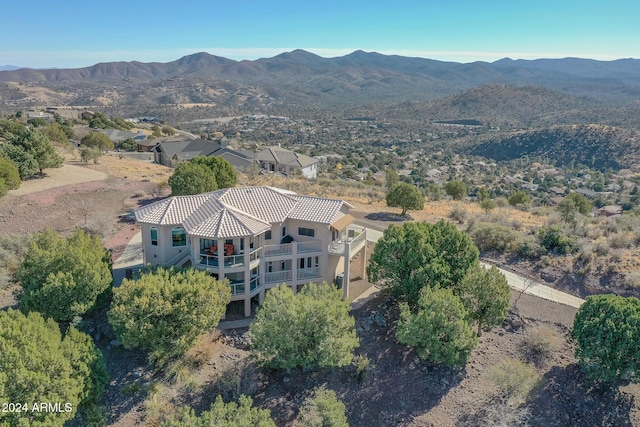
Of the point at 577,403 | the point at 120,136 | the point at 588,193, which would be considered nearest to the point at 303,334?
the point at 577,403

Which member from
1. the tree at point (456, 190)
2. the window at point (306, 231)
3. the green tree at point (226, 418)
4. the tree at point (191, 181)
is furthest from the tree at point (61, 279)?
the tree at point (456, 190)

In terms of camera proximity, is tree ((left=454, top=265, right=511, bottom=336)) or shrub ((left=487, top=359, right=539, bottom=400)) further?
tree ((left=454, top=265, right=511, bottom=336))

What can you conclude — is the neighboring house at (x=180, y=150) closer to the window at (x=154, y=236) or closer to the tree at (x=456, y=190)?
the tree at (x=456, y=190)

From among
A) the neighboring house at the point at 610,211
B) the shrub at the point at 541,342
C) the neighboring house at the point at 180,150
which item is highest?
the neighboring house at the point at 180,150

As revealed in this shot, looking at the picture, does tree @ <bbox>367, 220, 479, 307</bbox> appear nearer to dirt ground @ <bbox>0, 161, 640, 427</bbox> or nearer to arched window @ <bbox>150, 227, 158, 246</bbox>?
dirt ground @ <bbox>0, 161, 640, 427</bbox>

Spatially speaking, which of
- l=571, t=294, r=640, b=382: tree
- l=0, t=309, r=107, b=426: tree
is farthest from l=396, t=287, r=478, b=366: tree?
l=0, t=309, r=107, b=426: tree

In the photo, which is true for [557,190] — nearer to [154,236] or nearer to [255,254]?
[255,254]

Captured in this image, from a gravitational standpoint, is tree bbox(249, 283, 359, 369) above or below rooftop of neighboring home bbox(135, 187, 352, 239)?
below
